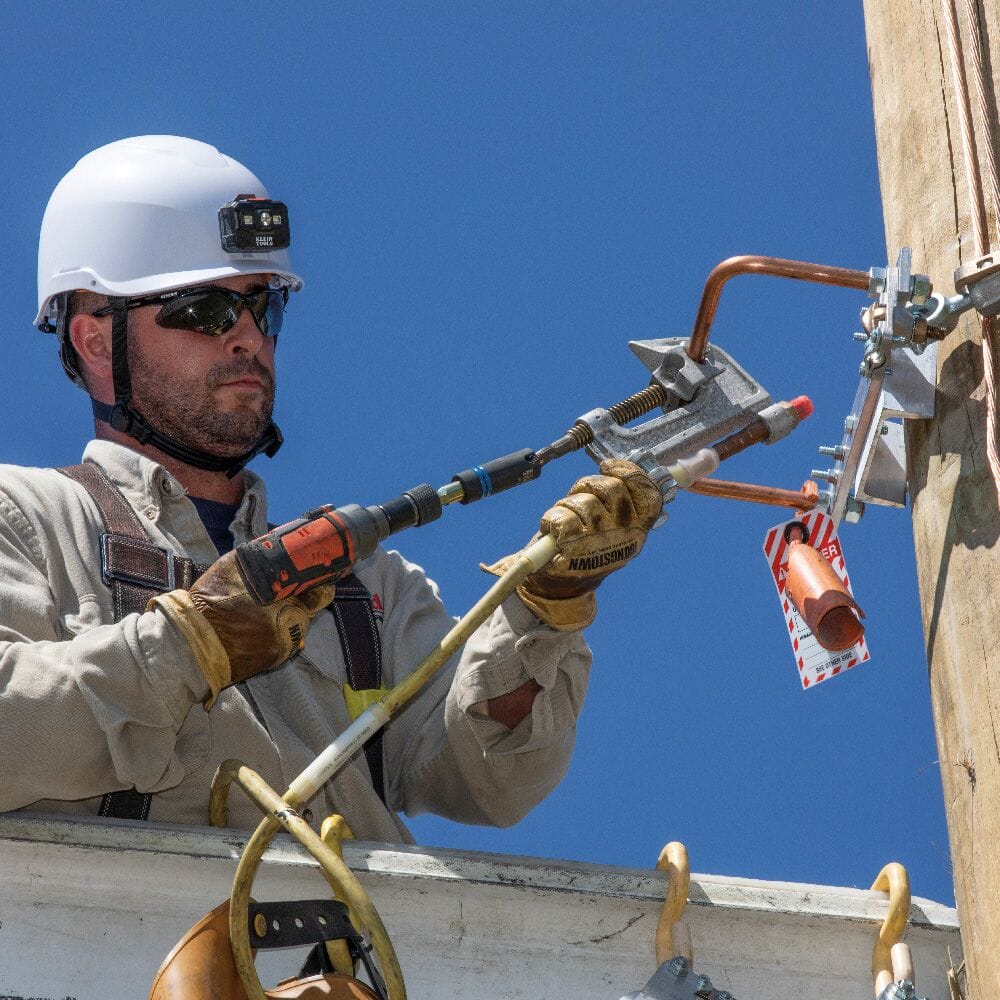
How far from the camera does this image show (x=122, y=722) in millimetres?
3594

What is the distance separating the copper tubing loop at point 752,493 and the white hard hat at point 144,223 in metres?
1.75

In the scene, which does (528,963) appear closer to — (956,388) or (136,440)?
(956,388)

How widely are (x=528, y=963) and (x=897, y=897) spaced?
0.75m

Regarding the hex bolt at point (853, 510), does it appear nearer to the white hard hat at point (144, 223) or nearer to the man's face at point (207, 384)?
the man's face at point (207, 384)

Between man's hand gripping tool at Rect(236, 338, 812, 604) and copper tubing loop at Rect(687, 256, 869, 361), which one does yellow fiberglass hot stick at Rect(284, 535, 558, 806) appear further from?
copper tubing loop at Rect(687, 256, 869, 361)

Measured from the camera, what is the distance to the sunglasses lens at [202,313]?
16.5ft

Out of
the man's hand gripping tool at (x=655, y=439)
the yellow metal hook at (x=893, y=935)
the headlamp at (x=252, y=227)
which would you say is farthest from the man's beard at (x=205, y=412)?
the yellow metal hook at (x=893, y=935)

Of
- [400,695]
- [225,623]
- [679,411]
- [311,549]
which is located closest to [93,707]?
[225,623]

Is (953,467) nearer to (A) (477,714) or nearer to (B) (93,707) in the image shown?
(A) (477,714)

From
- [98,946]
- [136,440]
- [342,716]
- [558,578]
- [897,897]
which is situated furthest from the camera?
[136,440]

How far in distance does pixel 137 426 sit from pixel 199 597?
4.85 ft

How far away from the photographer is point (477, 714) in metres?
4.29

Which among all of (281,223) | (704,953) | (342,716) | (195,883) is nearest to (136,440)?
(281,223)

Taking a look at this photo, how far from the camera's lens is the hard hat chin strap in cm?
495
